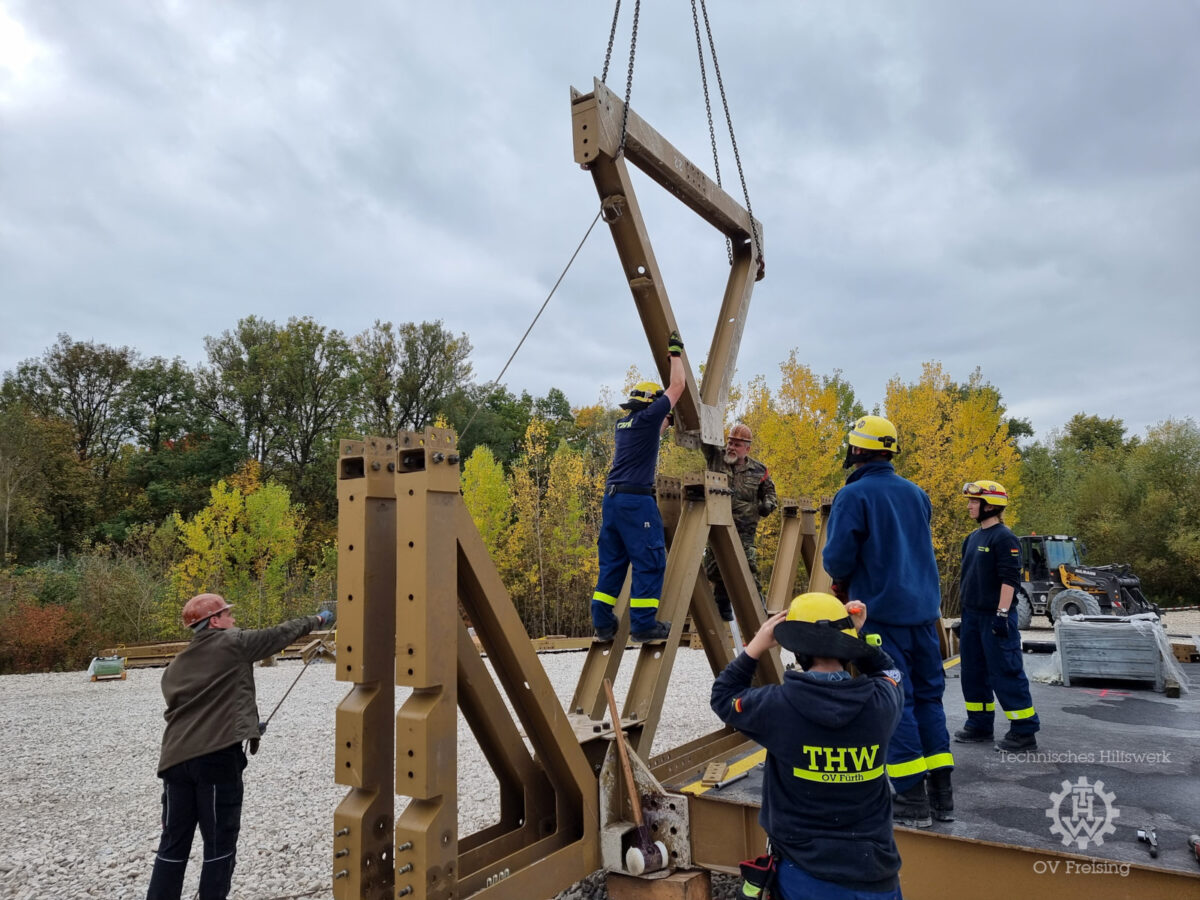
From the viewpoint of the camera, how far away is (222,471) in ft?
118

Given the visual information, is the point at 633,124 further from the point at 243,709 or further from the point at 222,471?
the point at 222,471

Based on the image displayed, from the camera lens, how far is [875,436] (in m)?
3.77

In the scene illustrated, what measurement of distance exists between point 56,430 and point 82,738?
29843mm

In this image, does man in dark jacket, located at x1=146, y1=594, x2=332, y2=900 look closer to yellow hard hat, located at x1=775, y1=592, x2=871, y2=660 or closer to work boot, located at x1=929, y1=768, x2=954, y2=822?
yellow hard hat, located at x1=775, y1=592, x2=871, y2=660

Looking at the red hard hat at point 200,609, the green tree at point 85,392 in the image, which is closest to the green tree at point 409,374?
the green tree at point 85,392

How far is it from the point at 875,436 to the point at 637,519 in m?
1.34

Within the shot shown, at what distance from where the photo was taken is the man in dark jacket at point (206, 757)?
3885mm

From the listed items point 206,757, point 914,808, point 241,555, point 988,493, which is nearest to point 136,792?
point 206,757

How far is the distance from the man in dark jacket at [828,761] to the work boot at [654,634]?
178cm

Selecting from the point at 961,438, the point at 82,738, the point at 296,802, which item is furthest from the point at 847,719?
the point at 961,438

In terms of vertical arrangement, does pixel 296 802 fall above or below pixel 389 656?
below

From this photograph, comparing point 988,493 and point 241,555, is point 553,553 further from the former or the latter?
point 988,493

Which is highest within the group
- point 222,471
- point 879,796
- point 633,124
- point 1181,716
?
point 222,471

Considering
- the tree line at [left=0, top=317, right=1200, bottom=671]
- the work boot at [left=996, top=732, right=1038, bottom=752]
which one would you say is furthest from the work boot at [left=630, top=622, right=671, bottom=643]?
the tree line at [left=0, top=317, right=1200, bottom=671]
